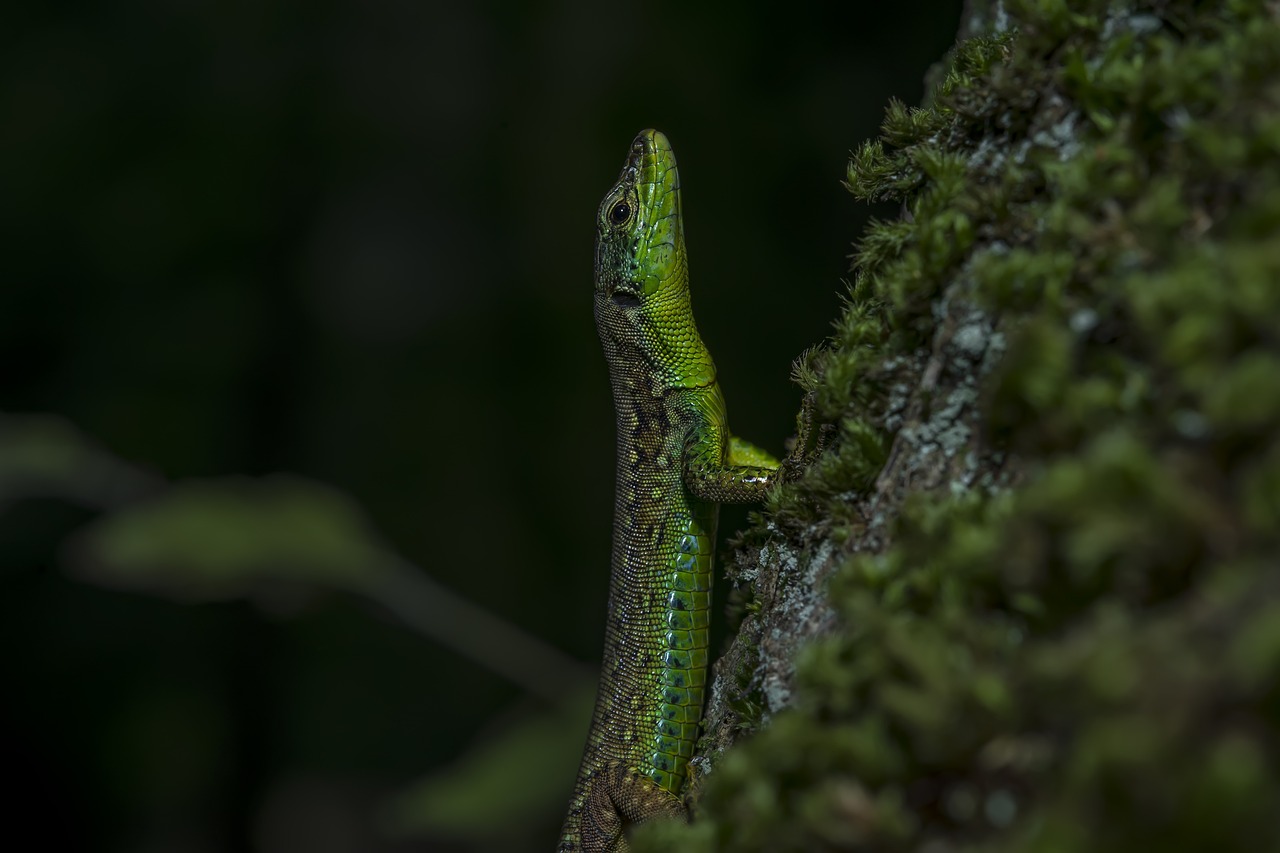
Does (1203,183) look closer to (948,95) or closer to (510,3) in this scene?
(948,95)

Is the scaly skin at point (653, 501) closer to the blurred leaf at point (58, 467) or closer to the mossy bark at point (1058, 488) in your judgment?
the mossy bark at point (1058, 488)

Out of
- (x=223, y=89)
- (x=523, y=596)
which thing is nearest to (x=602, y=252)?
(x=523, y=596)

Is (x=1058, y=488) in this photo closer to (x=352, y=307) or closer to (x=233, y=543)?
(x=233, y=543)

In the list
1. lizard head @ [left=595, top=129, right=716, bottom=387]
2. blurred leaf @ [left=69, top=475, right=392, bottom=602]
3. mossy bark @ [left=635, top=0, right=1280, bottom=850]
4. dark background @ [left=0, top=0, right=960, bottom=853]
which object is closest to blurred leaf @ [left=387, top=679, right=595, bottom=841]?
dark background @ [left=0, top=0, right=960, bottom=853]

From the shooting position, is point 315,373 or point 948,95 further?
point 315,373

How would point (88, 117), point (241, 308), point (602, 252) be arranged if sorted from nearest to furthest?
1. point (602, 252)
2. point (88, 117)
3. point (241, 308)

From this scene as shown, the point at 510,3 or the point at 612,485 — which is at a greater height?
the point at 510,3
